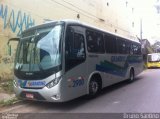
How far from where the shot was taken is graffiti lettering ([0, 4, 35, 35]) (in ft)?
42.6

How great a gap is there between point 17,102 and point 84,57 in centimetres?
291

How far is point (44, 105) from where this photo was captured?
358 inches

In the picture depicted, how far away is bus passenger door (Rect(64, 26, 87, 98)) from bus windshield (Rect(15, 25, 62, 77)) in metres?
0.35

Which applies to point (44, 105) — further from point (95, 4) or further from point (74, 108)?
point (95, 4)

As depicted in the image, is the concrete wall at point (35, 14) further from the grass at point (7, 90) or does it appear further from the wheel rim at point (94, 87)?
the wheel rim at point (94, 87)

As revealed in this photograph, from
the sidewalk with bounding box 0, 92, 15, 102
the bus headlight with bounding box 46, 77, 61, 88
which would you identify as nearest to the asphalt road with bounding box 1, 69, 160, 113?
the sidewalk with bounding box 0, 92, 15, 102

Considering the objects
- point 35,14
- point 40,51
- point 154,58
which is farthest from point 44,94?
point 154,58

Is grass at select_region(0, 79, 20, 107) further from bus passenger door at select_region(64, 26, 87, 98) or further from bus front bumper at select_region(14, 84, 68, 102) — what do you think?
bus passenger door at select_region(64, 26, 87, 98)

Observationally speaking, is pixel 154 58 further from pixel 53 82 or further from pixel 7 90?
pixel 53 82

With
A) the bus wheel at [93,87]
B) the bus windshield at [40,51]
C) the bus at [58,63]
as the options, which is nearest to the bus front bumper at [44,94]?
the bus at [58,63]

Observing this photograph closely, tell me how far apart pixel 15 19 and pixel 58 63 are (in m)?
6.78

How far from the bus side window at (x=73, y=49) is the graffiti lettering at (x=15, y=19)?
538cm

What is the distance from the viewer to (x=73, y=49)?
8.61 meters

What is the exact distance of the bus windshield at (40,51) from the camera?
808 centimetres
